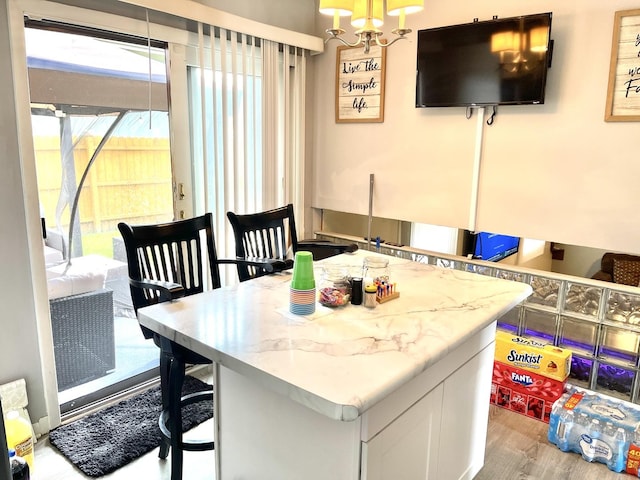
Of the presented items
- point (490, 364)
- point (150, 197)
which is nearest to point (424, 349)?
point (490, 364)

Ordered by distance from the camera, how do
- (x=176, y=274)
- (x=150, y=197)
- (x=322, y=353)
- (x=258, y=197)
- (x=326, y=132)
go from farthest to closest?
(x=326, y=132) → (x=258, y=197) → (x=150, y=197) → (x=176, y=274) → (x=322, y=353)

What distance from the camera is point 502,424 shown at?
2.59 meters

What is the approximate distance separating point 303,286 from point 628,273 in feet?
9.50

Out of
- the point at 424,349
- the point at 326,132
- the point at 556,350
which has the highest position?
the point at 326,132

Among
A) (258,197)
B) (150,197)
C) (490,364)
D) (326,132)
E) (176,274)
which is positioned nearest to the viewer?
(490,364)

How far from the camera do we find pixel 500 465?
7.39ft

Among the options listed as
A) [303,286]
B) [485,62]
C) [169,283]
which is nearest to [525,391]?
[303,286]

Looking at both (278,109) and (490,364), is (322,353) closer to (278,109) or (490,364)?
(490,364)

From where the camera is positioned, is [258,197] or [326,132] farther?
[326,132]

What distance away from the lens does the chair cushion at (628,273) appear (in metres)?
3.39

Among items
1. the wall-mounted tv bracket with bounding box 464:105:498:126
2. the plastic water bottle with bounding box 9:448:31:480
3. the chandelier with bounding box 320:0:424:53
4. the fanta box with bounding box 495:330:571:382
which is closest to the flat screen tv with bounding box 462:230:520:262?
the fanta box with bounding box 495:330:571:382

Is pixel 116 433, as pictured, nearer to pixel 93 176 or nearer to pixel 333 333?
pixel 93 176

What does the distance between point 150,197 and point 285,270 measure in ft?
3.74

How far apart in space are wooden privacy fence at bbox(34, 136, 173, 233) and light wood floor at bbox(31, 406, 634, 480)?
1.19 meters
